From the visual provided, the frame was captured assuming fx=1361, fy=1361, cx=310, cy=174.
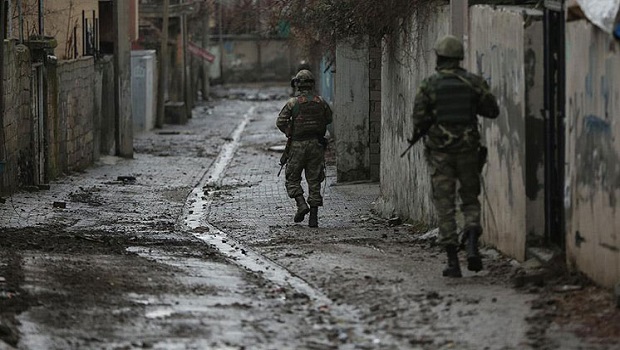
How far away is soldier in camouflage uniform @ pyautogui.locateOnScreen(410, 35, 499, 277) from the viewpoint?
→ 371 inches

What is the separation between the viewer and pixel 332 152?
87.0 feet

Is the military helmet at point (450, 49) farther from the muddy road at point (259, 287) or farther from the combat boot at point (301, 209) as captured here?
the combat boot at point (301, 209)

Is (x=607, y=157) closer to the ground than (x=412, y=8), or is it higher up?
closer to the ground

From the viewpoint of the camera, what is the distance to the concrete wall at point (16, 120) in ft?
56.0

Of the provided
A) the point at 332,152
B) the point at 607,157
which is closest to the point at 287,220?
the point at 607,157

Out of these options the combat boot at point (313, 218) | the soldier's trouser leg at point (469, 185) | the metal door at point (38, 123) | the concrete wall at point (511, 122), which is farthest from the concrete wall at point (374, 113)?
the soldier's trouser leg at point (469, 185)

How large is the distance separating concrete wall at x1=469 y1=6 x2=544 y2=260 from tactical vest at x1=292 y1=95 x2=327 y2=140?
341cm

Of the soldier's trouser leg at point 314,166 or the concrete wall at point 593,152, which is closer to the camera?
the concrete wall at point 593,152

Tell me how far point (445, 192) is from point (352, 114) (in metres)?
10.9

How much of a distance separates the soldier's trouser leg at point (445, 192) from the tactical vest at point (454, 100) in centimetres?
28

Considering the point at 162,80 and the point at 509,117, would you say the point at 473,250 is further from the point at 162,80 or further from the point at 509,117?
the point at 162,80

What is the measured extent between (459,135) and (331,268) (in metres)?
1.70

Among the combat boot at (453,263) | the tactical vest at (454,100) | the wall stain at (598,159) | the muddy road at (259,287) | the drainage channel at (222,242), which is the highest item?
the tactical vest at (454,100)

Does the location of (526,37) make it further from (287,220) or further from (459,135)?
(287,220)
